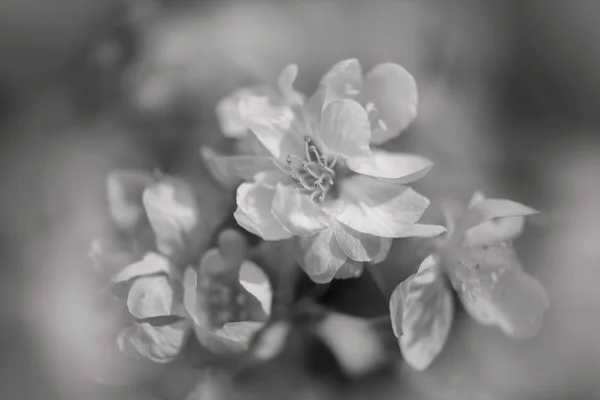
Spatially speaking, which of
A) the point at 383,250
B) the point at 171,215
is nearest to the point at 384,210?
the point at 383,250

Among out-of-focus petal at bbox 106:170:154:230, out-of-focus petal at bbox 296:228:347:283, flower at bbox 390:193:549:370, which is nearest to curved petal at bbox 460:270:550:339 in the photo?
flower at bbox 390:193:549:370

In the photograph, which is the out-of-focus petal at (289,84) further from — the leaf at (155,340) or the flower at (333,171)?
the leaf at (155,340)

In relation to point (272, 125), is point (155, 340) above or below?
below

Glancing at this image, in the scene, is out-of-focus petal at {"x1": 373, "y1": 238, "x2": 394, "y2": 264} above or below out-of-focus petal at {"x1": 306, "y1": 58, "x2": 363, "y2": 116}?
below

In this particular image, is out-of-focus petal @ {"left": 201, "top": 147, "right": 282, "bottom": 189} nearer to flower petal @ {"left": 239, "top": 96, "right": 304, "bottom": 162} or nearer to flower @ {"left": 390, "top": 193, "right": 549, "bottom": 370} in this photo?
flower petal @ {"left": 239, "top": 96, "right": 304, "bottom": 162}

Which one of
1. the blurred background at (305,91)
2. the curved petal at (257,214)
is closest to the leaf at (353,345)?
the blurred background at (305,91)

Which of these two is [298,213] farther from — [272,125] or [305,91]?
[305,91]
